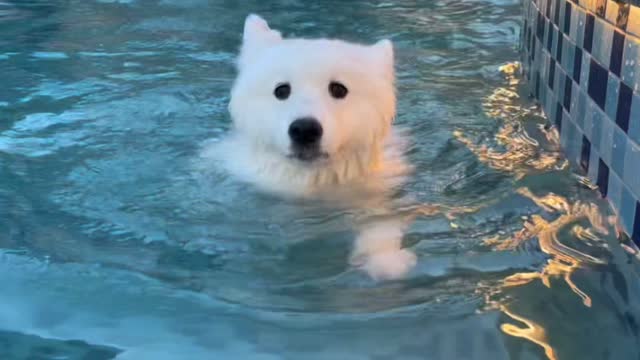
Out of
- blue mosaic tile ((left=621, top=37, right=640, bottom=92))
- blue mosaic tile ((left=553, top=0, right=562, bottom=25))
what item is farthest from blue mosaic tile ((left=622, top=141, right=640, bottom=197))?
blue mosaic tile ((left=553, top=0, right=562, bottom=25))

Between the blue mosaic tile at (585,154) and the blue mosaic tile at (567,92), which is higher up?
the blue mosaic tile at (567,92)

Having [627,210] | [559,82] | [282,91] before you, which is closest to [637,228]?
[627,210]

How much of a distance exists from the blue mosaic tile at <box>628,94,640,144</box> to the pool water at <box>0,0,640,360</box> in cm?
28

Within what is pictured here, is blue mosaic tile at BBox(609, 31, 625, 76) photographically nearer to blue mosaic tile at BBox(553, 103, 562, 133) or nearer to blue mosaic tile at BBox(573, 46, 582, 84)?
blue mosaic tile at BBox(573, 46, 582, 84)

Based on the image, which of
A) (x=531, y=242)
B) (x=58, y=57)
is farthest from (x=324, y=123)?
(x=58, y=57)

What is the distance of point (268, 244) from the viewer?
8.17 ft

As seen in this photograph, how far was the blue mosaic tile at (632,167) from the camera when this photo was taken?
7.21 feet

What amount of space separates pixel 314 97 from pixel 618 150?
2.86 feet

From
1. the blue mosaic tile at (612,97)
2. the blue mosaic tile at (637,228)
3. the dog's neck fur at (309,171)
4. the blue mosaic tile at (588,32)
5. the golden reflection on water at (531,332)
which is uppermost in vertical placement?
the blue mosaic tile at (588,32)

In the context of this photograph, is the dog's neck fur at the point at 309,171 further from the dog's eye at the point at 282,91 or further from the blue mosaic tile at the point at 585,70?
the blue mosaic tile at the point at 585,70

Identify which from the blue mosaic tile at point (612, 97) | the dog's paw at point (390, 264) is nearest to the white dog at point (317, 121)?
the dog's paw at point (390, 264)

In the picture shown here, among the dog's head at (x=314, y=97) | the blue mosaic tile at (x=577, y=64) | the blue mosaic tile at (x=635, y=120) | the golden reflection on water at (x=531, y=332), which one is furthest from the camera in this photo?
the blue mosaic tile at (x=577, y=64)

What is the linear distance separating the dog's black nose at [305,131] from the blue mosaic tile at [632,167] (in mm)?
844

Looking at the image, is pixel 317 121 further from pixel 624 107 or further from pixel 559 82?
pixel 559 82
